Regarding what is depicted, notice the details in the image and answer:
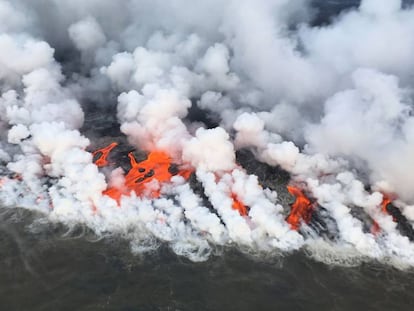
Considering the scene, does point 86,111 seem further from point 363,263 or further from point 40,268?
point 363,263

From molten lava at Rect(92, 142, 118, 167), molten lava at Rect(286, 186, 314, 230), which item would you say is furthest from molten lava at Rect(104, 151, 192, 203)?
molten lava at Rect(286, 186, 314, 230)

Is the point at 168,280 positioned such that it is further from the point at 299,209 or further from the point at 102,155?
the point at 102,155

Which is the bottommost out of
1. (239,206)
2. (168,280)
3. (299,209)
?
(168,280)

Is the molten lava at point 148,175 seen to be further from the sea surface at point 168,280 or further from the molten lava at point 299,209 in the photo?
the molten lava at point 299,209

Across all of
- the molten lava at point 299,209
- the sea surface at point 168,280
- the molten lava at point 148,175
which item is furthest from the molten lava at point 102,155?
the molten lava at point 299,209

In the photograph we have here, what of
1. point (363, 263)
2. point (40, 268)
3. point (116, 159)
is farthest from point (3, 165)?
point (363, 263)

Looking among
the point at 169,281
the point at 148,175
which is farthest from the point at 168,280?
the point at 148,175
